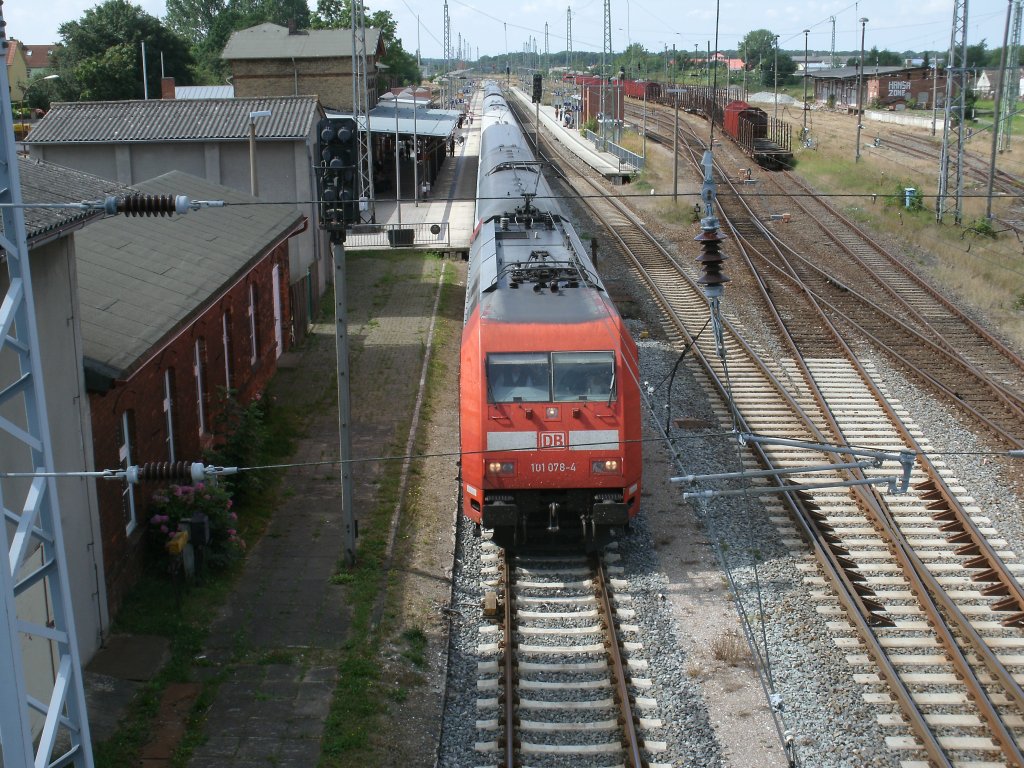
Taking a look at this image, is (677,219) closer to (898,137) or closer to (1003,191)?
(1003,191)

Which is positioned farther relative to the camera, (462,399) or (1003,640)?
(462,399)

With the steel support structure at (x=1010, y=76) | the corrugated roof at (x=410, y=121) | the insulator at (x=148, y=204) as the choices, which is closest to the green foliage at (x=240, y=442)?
the insulator at (x=148, y=204)

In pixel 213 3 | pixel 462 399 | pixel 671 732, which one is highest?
pixel 213 3

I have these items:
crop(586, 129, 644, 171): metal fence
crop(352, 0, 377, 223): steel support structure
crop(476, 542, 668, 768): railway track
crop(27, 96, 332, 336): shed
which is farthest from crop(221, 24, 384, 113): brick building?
crop(476, 542, 668, 768): railway track

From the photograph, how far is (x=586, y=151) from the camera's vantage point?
58.6 metres

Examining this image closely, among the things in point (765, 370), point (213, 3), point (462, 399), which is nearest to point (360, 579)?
point (462, 399)

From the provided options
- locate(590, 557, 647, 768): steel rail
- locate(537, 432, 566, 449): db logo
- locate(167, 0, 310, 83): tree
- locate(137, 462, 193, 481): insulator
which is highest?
locate(167, 0, 310, 83): tree

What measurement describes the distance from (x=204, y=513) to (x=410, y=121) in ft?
132

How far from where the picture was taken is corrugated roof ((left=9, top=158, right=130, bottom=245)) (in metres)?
8.83

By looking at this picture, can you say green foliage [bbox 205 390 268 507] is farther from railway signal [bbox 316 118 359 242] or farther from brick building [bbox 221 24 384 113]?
brick building [bbox 221 24 384 113]

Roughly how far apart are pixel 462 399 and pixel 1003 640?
19.7 ft

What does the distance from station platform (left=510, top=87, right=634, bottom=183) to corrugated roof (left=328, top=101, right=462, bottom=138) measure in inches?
267

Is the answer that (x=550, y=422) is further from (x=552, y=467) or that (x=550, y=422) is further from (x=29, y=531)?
(x=29, y=531)

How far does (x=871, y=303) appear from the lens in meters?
23.5
